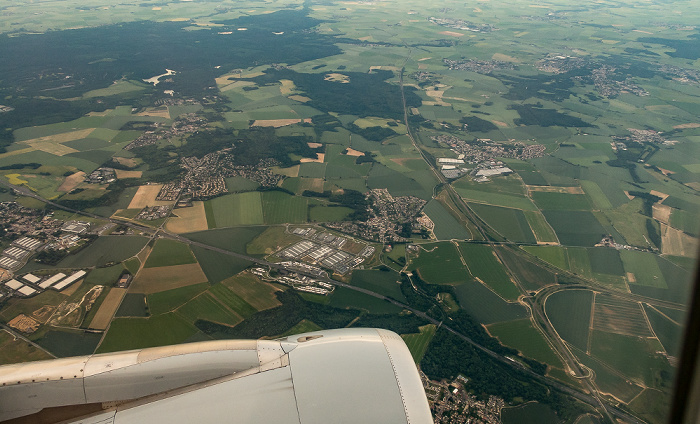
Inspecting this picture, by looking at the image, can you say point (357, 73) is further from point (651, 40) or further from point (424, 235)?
point (651, 40)

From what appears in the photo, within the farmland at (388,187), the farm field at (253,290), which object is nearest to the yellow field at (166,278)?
the farmland at (388,187)

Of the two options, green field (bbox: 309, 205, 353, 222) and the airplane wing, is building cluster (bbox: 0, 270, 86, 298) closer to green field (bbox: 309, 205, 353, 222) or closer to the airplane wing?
green field (bbox: 309, 205, 353, 222)

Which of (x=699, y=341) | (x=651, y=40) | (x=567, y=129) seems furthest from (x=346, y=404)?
(x=651, y=40)

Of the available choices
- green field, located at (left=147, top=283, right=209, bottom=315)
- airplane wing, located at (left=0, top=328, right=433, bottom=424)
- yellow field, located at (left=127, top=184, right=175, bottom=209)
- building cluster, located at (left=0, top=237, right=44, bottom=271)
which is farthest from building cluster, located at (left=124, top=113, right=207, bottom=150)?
airplane wing, located at (left=0, top=328, right=433, bottom=424)

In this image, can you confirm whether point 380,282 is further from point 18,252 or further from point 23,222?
point 23,222

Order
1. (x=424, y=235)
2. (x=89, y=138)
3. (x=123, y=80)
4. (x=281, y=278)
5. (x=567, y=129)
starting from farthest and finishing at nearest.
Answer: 1. (x=123, y=80)
2. (x=567, y=129)
3. (x=89, y=138)
4. (x=424, y=235)
5. (x=281, y=278)

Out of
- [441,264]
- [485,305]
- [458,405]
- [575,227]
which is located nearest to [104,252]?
[441,264]

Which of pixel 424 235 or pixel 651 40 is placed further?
pixel 651 40
